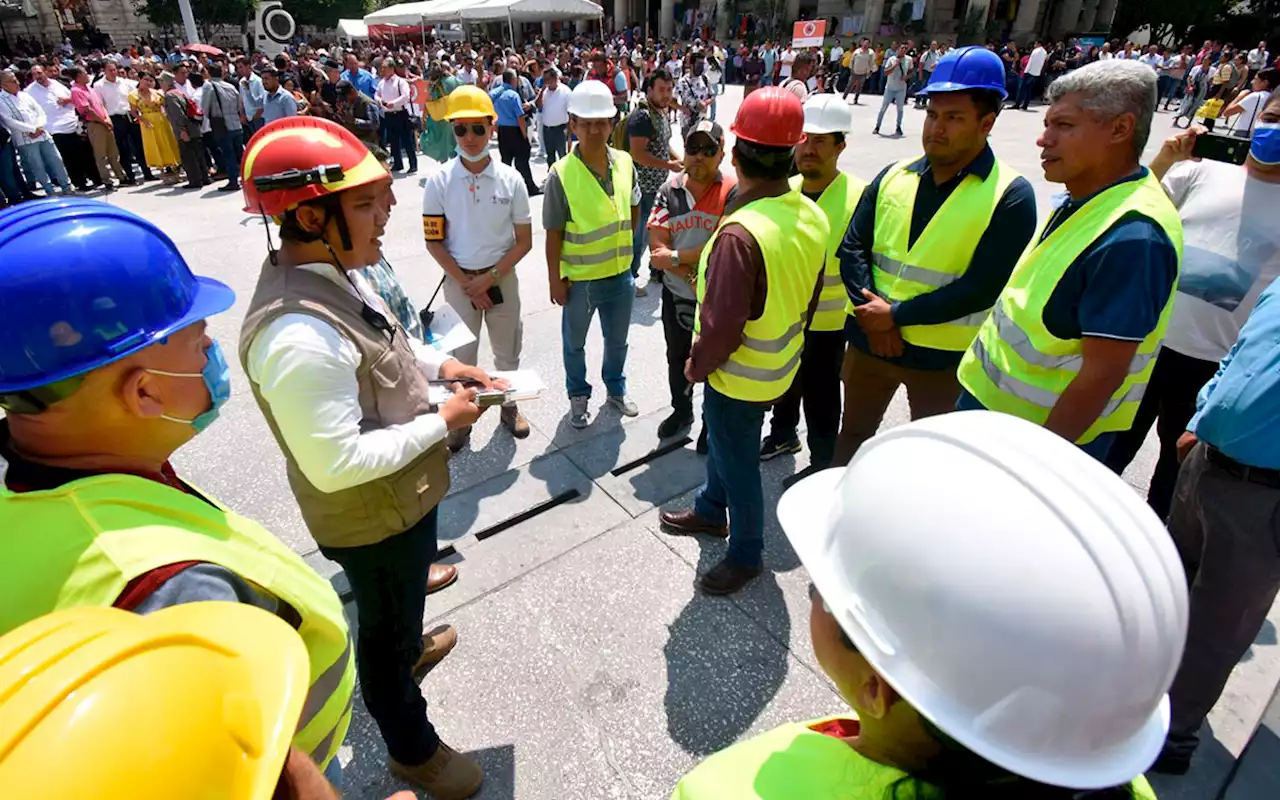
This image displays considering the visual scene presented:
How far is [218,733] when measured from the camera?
602 millimetres

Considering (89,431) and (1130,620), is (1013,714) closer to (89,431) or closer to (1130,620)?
(1130,620)

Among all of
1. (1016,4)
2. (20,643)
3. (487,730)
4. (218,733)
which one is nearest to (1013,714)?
(218,733)

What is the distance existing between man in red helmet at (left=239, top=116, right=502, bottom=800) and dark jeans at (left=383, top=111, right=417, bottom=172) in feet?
34.7

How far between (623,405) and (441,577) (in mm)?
1749

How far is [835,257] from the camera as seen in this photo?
3.15 meters

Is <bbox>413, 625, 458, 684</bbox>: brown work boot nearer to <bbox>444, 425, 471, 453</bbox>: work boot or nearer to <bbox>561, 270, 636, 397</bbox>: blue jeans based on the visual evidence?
<bbox>444, 425, 471, 453</bbox>: work boot

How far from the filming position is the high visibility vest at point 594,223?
3.58 m

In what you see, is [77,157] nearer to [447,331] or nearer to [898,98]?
[447,331]

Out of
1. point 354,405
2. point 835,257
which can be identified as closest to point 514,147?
point 835,257

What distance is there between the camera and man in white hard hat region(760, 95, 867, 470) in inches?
124

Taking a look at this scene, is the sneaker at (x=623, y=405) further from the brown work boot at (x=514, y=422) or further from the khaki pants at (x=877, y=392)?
the khaki pants at (x=877, y=392)

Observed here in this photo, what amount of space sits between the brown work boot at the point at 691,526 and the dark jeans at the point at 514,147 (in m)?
7.24

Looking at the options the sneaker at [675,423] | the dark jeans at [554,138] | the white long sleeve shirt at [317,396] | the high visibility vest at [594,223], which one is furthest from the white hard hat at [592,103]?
the dark jeans at [554,138]

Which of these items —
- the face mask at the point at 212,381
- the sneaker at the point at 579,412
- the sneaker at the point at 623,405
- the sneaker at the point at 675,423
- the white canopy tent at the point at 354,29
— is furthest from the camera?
the white canopy tent at the point at 354,29
